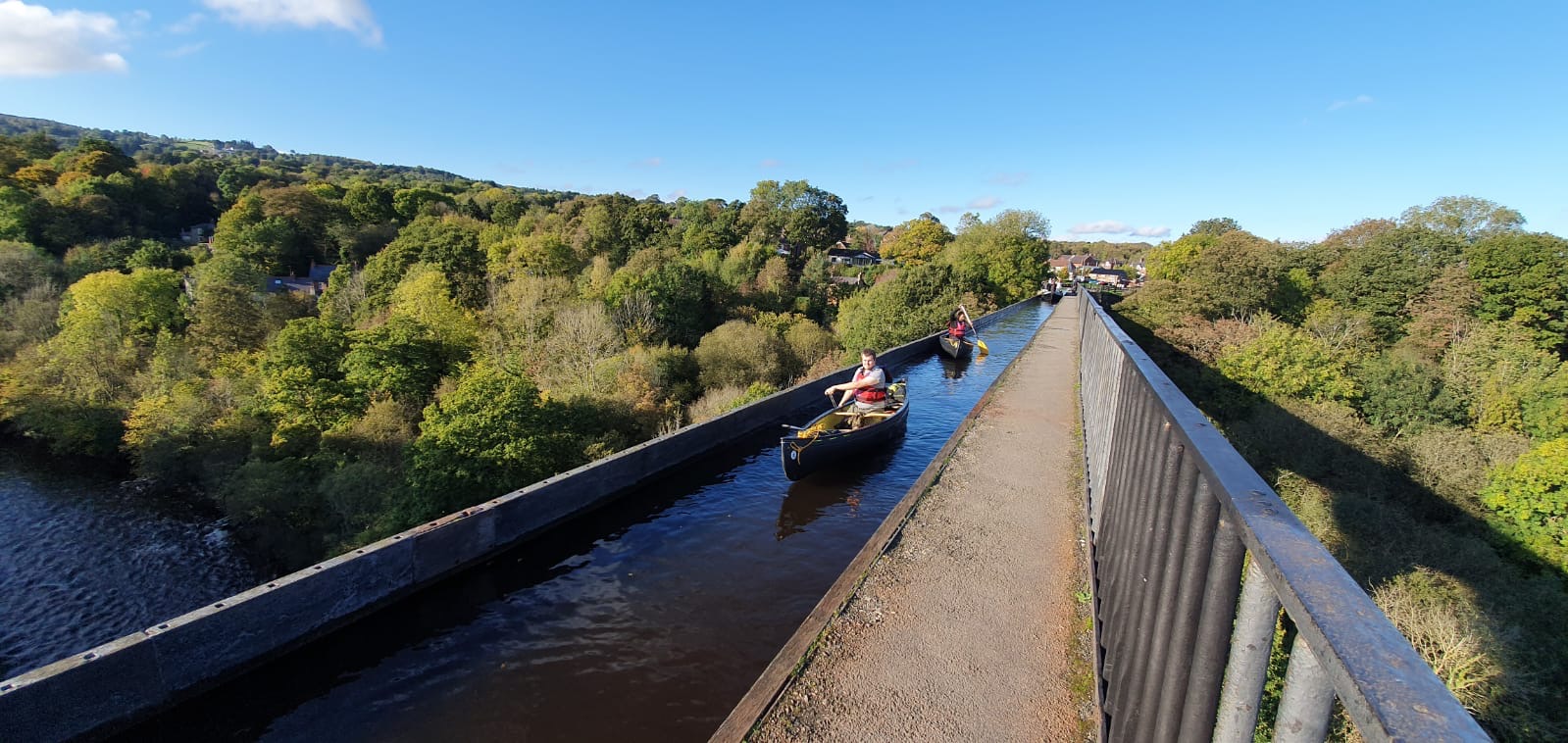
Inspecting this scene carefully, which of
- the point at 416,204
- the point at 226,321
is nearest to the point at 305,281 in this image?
the point at 416,204

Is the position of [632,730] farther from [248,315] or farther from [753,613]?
[248,315]

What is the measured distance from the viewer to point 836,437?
12406mm

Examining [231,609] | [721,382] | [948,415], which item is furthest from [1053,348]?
[231,609]

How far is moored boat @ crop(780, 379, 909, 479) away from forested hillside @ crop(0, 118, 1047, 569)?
6106mm

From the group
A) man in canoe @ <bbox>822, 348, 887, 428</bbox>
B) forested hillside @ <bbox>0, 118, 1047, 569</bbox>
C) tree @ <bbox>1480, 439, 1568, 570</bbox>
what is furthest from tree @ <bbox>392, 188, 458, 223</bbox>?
tree @ <bbox>1480, 439, 1568, 570</bbox>

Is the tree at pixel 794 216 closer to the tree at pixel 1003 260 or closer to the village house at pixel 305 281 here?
the tree at pixel 1003 260

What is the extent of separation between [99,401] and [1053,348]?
41.4 meters

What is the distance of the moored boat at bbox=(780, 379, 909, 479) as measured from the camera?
39.1 feet

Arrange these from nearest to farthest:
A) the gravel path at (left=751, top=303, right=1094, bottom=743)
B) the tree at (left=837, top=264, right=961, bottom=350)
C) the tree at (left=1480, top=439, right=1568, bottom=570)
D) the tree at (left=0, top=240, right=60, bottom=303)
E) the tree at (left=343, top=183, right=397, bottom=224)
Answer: the gravel path at (left=751, top=303, right=1094, bottom=743)
the tree at (left=1480, top=439, right=1568, bottom=570)
the tree at (left=837, top=264, right=961, bottom=350)
the tree at (left=0, top=240, right=60, bottom=303)
the tree at (left=343, top=183, right=397, bottom=224)

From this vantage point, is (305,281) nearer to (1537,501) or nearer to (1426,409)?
(1426,409)

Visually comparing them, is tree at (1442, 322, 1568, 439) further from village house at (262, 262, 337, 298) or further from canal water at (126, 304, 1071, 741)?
village house at (262, 262, 337, 298)

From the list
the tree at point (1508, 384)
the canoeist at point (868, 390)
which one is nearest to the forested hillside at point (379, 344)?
the canoeist at point (868, 390)

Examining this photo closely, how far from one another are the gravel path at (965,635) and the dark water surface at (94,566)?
18830 mm

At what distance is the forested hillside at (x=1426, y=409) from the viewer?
8.88m
